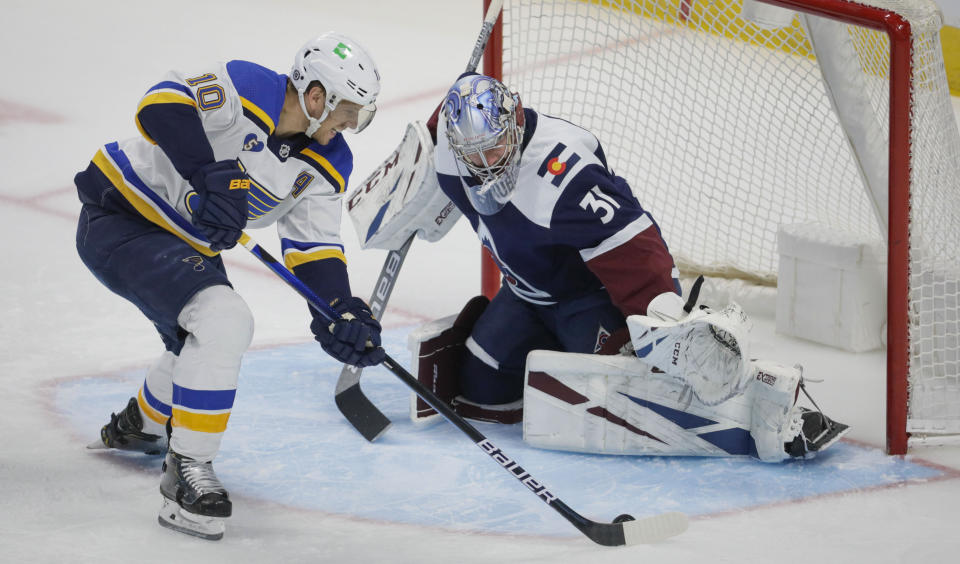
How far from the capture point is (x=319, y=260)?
273 centimetres

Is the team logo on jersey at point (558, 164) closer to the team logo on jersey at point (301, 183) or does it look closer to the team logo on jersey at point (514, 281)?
the team logo on jersey at point (514, 281)

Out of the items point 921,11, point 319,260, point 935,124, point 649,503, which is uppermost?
point 921,11

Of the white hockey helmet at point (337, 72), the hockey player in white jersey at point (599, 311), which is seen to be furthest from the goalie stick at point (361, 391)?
the white hockey helmet at point (337, 72)

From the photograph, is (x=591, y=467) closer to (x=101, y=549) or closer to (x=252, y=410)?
(x=252, y=410)

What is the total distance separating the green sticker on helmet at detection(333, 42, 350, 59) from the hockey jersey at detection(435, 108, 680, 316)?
350 mm

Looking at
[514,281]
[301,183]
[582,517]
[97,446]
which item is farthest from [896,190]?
[97,446]

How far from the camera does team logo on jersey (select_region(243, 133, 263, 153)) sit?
2584 millimetres

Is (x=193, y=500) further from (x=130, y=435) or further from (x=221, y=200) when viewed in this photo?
(x=221, y=200)

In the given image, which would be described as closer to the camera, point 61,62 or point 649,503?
point 649,503

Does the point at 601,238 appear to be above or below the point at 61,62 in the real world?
below

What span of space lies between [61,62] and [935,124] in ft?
15.3

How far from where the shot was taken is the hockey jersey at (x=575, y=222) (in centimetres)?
278

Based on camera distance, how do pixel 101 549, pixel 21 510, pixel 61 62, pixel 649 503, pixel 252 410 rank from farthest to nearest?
pixel 61 62 < pixel 252 410 < pixel 649 503 < pixel 21 510 < pixel 101 549

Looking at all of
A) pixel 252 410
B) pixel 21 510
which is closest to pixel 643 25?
pixel 252 410
